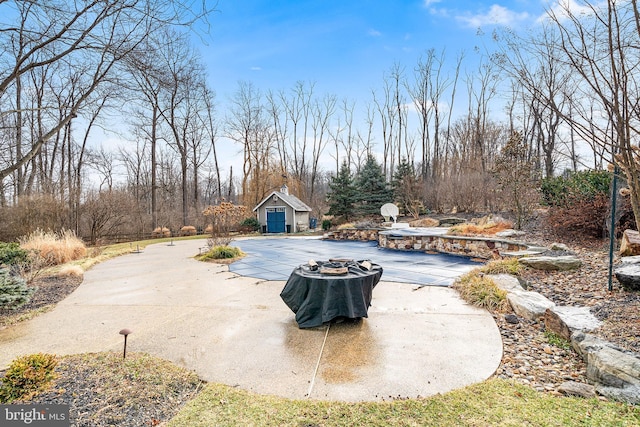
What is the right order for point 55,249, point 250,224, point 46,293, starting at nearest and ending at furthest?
point 46,293 → point 55,249 → point 250,224

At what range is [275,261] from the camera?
8141mm

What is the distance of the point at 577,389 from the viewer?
2180 mm

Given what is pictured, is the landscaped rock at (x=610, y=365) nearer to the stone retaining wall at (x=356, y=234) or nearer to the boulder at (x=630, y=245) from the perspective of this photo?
the boulder at (x=630, y=245)

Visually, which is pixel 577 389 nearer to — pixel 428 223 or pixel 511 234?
pixel 511 234

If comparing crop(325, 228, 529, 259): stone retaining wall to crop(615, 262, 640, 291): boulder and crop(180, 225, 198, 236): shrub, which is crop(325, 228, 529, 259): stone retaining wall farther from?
crop(180, 225, 198, 236): shrub

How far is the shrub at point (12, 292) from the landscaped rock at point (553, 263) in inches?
301

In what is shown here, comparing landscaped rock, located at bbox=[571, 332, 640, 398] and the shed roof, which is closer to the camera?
landscaped rock, located at bbox=[571, 332, 640, 398]

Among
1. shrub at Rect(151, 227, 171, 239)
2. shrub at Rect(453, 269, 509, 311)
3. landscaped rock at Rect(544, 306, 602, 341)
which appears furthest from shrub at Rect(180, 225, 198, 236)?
landscaped rock at Rect(544, 306, 602, 341)

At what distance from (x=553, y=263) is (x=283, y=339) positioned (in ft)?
15.3

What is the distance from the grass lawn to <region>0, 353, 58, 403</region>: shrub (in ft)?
3.23

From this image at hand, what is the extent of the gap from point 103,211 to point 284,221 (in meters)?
9.23

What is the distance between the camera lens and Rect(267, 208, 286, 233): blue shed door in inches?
733

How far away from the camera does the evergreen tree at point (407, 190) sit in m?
17.5

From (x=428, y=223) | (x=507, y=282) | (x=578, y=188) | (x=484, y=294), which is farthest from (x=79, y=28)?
(x=428, y=223)
